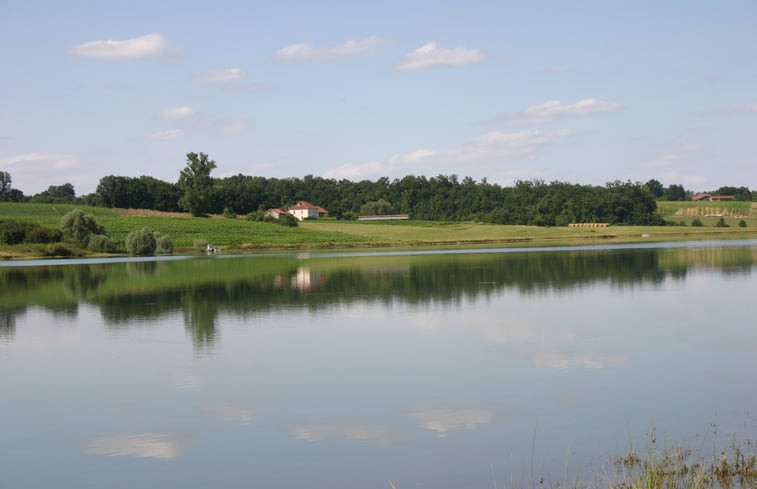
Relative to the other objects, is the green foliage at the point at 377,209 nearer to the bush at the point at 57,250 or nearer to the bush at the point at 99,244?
the bush at the point at 99,244

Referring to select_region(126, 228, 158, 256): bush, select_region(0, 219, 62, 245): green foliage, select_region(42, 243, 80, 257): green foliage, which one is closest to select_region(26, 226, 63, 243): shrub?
select_region(0, 219, 62, 245): green foliage

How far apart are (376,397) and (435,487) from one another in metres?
5.17

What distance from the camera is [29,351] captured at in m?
22.9

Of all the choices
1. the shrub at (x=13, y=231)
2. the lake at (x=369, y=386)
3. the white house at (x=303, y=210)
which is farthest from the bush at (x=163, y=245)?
the white house at (x=303, y=210)

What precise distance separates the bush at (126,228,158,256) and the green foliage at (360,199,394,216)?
270ft

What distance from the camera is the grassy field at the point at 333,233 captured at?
98.8 meters

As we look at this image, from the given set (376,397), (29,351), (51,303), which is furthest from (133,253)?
(376,397)

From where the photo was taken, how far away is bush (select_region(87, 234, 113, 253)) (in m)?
87.2

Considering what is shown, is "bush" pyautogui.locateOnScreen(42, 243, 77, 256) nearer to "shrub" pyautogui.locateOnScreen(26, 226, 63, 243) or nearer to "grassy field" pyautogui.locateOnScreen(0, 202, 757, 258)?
"grassy field" pyautogui.locateOnScreen(0, 202, 757, 258)

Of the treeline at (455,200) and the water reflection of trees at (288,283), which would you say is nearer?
the water reflection of trees at (288,283)

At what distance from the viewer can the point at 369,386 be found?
55.8ft

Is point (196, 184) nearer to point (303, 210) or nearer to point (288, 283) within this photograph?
point (303, 210)

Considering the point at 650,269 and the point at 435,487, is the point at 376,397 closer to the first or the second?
the point at 435,487

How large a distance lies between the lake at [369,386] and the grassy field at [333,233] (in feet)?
207
